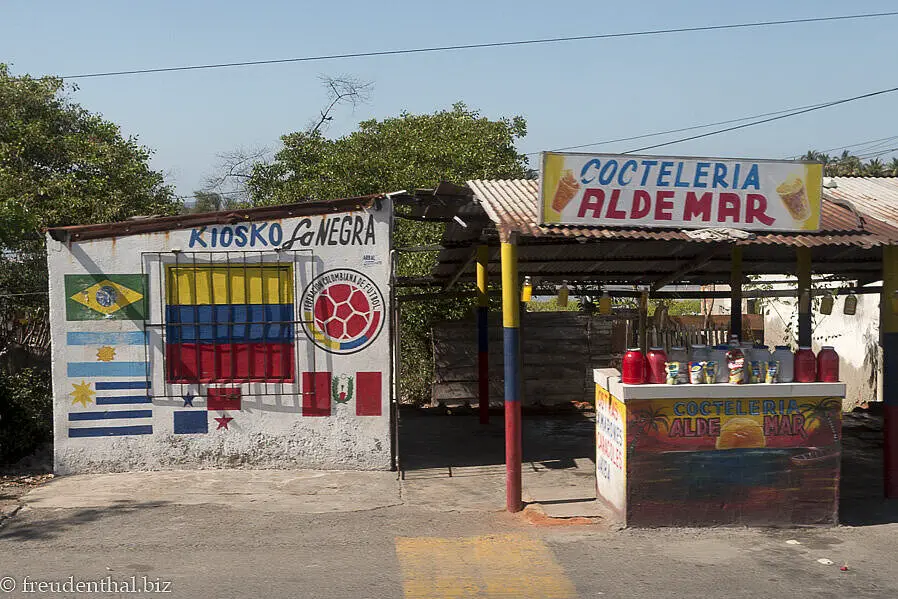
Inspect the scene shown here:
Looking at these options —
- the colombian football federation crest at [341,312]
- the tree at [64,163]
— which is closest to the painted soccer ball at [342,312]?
the colombian football federation crest at [341,312]

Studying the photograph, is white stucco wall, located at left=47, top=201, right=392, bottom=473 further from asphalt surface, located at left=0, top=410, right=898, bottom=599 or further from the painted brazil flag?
asphalt surface, located at left=0, top=410, right=898, bottom=599

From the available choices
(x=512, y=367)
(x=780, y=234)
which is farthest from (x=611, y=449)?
(x=780, y=234)

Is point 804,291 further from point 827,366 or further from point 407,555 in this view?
point 407,555

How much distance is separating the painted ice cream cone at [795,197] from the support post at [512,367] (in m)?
2.70

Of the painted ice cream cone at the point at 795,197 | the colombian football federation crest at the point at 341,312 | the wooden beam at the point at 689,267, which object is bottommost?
the colombian football federation crest at the point at 341,312

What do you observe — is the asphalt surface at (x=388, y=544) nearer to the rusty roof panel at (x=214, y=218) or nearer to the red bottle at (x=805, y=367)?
the red bottle at (x=805, y=367)

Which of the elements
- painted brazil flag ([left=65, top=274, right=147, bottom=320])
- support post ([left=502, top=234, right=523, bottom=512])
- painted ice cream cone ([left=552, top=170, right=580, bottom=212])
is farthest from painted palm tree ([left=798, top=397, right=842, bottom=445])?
painted brazil flag ([left=65, top=274, right=147, bottom=320])

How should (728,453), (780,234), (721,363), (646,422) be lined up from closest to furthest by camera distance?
(646,422) → (728,453) → (721,363) → (780,234)

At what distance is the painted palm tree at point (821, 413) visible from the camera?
25.8 feet

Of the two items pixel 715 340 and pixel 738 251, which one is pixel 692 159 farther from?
pixel 738 251

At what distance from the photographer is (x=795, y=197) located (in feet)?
27.7

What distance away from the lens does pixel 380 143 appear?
72.6 ft

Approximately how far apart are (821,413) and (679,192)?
2.43m

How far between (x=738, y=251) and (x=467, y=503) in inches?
214
